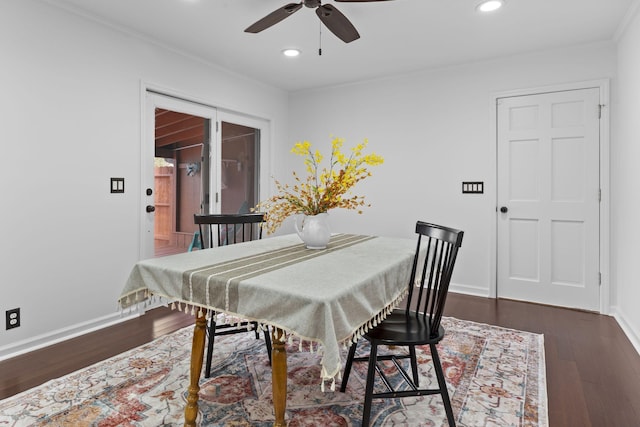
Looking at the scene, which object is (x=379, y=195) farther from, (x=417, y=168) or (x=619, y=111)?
(x=619, y=111)

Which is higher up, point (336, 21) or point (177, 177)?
point (336, 21)

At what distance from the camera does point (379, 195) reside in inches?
177

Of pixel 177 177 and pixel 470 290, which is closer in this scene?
pixel 177 177

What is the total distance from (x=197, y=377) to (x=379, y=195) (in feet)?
10.5

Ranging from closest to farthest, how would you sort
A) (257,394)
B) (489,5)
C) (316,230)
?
(257,394) < (316,230) < (489,5)

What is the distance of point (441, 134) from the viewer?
13.4ft

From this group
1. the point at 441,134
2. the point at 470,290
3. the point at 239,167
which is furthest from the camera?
the point at 239,167

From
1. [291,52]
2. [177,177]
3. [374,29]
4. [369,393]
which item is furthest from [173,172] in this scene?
[369,393]

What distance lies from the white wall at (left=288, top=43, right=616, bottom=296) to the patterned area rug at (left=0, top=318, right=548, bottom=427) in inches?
65.8

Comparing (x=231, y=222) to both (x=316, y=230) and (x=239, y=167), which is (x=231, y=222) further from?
(x=239, y=167)

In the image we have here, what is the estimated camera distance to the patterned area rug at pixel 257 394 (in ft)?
5.76

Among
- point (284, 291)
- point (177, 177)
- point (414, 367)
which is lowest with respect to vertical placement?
point (414, 367)

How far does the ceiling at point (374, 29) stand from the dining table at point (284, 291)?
1.89 metres

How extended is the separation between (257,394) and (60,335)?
5.71 feet
